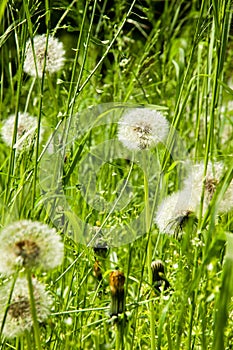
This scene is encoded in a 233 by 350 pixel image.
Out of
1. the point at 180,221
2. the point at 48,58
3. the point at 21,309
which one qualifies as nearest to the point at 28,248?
the point at 21,309

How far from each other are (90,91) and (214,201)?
4.64ft

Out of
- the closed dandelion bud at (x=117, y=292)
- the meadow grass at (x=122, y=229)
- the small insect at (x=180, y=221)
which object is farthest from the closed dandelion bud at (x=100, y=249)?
the closed dandelion bud at (x=117, y=292)

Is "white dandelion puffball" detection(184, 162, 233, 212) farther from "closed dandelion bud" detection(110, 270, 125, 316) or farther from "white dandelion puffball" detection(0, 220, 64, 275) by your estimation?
"white dandelion puffball" detection(0, 220, 64, 275)

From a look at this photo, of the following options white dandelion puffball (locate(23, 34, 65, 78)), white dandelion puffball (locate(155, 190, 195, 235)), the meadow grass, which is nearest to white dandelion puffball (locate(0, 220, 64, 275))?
the meadow grass

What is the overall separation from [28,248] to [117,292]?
0.17 metres

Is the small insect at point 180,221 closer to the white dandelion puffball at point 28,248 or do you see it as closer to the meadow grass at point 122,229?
the meadow grass at point 122,229

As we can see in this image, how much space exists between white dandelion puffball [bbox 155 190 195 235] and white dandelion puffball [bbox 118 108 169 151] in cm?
9

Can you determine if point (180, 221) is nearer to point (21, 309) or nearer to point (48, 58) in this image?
point (21, 309)

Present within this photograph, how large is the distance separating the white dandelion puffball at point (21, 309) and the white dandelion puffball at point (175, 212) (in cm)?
28

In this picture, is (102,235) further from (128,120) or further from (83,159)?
(83,159)

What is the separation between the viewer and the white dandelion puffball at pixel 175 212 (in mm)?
963

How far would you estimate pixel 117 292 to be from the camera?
0.79 m

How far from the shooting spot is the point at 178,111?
102cm

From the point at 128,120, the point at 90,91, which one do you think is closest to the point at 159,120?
the point at 128,120
